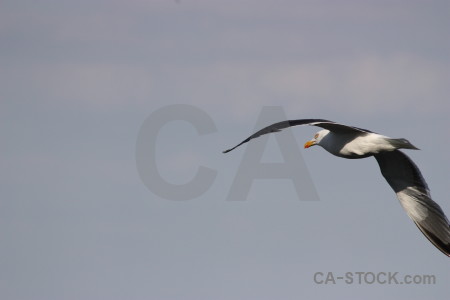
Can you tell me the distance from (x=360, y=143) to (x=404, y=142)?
1230 millimetres

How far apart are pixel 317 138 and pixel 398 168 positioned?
2.21 m

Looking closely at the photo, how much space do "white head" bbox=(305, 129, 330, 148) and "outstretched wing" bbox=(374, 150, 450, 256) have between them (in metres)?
1.55

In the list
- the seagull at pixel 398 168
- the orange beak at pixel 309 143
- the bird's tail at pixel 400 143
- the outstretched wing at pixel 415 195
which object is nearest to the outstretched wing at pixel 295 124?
the seagull at pixel 398 168

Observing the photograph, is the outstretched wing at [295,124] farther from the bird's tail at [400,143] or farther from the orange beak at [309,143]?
the orange beak at [309,143]

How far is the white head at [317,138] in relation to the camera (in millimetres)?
22897

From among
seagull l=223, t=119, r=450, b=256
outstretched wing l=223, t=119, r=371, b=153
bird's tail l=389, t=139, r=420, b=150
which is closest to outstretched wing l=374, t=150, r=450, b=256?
seagull l=223, t=119, r=450, b=256

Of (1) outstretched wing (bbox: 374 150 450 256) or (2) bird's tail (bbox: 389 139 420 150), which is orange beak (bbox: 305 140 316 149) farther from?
(2) bird's tail (bbox: 389 139 420 150)

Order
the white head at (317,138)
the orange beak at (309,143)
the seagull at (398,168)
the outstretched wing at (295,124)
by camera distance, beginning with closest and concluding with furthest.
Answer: the outstretched wing at (295,124)
the seagull at (398,168)
the white head at (317,138)
the orange beak at (309,143)

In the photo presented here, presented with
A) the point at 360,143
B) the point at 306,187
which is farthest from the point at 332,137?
the point at 306,187

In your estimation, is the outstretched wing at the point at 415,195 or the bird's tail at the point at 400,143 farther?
the outstretched wing at the point at 415,195

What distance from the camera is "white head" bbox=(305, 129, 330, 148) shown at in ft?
75.1

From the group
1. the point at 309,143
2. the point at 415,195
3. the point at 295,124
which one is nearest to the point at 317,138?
the point at 309,143

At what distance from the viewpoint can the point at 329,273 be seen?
69.7ft

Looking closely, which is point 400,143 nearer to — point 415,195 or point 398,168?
point 398,168
